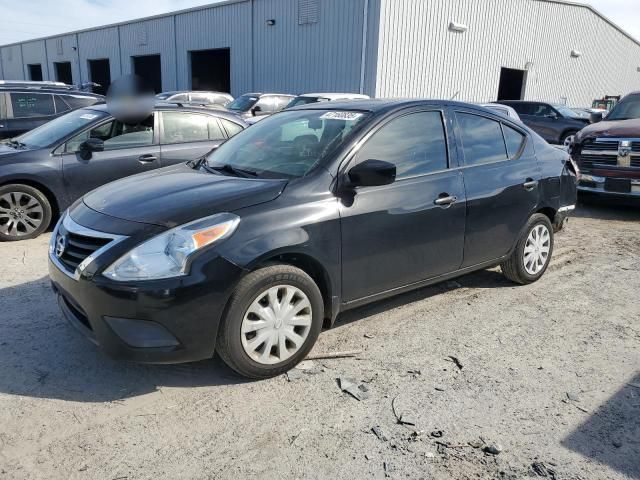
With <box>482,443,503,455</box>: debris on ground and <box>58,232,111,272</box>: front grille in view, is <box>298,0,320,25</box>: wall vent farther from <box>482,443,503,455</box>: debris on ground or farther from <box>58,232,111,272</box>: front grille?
<box>482,443,503,455</box>: debris on ground

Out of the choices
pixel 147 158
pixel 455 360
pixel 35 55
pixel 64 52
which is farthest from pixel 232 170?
pixel 35 55

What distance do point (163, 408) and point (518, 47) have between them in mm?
25368

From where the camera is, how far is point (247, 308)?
9.87 feet

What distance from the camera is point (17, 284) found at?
15.5ft

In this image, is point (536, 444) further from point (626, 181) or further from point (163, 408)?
point (626, 181)

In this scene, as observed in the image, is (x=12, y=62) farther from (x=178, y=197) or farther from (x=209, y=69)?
(x=178, y=197)

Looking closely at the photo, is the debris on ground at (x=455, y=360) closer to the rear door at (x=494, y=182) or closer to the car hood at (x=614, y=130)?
the rear door at (x=494, y=182)

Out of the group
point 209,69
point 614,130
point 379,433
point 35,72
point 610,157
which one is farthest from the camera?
point 35,72

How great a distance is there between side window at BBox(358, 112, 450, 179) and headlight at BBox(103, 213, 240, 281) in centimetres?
121

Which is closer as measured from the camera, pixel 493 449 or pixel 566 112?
pixel 493 449

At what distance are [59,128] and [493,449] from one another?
613cm

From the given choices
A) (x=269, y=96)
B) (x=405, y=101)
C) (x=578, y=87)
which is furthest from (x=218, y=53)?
(x=405, y=101)

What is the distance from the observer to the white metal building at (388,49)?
755 inches

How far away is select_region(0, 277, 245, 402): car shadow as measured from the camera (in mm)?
3080
